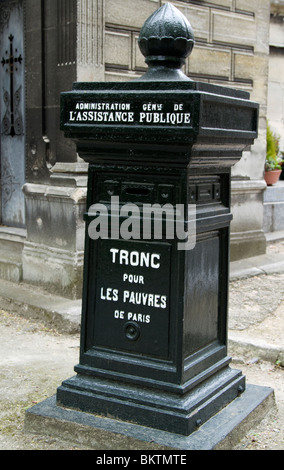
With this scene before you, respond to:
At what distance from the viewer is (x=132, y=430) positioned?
11.6 ft

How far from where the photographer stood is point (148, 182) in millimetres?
3641

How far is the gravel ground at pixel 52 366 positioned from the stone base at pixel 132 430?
6 cm

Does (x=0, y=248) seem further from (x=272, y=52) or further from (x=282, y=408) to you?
(x=272, y=52)

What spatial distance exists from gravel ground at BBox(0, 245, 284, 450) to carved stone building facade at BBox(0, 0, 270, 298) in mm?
824

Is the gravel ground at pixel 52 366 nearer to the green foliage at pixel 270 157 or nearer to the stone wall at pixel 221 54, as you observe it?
the stone wall at pixel 221 54

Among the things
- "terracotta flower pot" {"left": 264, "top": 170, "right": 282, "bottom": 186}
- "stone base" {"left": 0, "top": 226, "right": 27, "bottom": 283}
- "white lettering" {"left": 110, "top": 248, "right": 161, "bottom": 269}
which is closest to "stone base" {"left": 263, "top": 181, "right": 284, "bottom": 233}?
"terracotta flower pot" {"left": 264, "top": 170, "right": 282, "bottom": 186}

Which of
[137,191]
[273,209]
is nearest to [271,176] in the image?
[273,209]

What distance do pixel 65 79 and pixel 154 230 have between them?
3.73m

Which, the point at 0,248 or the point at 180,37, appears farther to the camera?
the point at 0,248

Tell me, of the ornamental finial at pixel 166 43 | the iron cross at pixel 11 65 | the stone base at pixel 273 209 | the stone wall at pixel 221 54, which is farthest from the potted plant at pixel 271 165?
the ornamental finial at pixel 166 43

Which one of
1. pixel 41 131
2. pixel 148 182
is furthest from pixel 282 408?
pixel 41 131

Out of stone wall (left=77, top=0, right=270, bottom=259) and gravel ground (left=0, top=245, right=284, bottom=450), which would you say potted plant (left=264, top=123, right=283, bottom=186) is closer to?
stone wall (left=77, top=0, right=270, bottom=259)

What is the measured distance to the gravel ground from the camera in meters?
3.83
